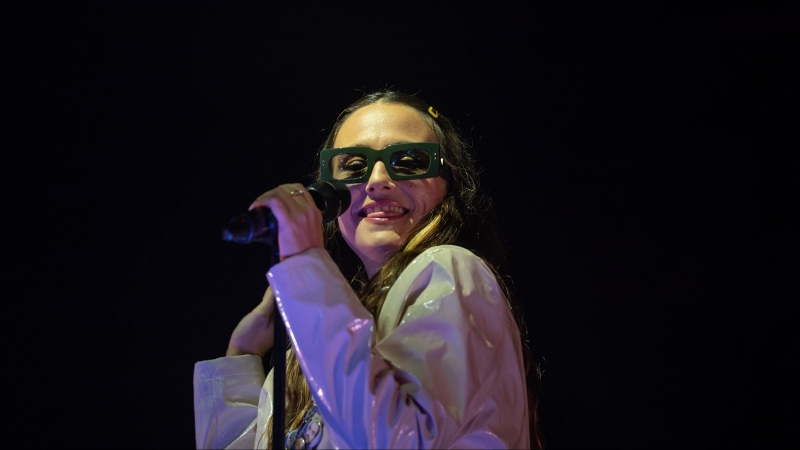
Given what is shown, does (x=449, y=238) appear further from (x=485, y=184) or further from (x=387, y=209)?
(x=485, y=184)

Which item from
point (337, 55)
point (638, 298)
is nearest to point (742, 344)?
point (638, 298)

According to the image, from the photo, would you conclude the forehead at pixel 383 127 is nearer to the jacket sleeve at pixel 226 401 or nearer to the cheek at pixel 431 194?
the cheek at pixel 431 194

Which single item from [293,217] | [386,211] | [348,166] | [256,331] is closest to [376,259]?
[386,211]

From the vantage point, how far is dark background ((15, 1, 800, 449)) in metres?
2.27

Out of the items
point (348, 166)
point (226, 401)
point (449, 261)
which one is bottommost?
point (226, 401)

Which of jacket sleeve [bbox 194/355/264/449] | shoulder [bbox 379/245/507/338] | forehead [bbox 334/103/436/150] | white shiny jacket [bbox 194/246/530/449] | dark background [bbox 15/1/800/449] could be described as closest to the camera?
white shiny jacket [bbox 194/246/530/449]

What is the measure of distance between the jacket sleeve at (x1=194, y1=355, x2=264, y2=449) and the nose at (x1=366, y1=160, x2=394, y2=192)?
0.59 meters

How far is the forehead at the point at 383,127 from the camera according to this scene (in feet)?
5.98

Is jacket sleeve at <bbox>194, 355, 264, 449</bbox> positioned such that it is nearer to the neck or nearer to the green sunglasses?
the neck

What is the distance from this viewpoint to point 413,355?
3.76 ft

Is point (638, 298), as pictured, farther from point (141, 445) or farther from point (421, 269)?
point (141, 445)

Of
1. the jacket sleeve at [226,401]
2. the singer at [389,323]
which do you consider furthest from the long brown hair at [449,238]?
the jacket sleeve at [226,401]

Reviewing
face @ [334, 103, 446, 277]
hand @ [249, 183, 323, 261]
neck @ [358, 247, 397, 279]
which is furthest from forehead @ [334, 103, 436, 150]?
hand @ [249, 183, 323, 261]

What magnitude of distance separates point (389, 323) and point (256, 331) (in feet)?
2.35
